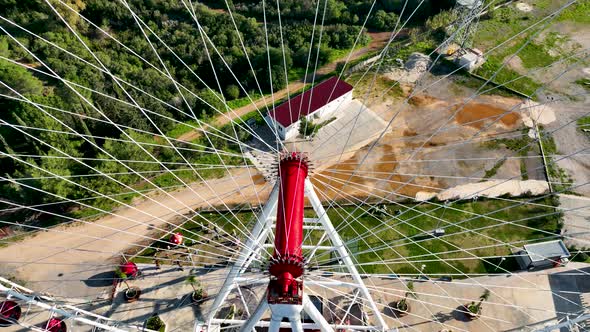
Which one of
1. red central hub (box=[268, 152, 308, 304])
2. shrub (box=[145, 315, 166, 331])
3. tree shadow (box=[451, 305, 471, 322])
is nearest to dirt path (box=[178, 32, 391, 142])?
shrub (box=[145, 315, 166, 331])

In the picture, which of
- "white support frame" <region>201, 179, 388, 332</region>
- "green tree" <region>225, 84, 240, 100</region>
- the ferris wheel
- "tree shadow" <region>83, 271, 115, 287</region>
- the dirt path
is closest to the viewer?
"white support frame" <region>201, 179, 388, 332</region>

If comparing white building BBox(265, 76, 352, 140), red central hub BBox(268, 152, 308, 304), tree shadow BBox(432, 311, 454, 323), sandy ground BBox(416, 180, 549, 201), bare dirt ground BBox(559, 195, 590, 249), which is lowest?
tree shadow BBox(432, 311, 454, 323)

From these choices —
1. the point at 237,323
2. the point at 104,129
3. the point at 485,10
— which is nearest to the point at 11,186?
the point at 104,129

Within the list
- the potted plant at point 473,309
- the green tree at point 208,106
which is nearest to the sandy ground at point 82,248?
the green tree at point 208,106

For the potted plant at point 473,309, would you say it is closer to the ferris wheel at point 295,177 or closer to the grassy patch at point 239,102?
the ferris wheel at point 295,177

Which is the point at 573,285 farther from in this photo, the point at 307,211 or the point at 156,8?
the point at 156,8

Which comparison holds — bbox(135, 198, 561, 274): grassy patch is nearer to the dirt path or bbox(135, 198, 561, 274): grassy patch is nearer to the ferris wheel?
the ferris wheel

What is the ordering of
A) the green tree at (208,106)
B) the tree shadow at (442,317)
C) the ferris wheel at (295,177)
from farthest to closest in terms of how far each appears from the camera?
the green tree at (208,106), the tree shadow at (442,317), the ferris wheel at (295,177)
